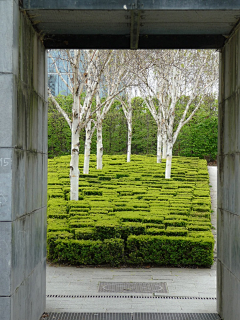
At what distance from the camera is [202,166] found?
24.7 metres

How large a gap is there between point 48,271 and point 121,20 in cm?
632

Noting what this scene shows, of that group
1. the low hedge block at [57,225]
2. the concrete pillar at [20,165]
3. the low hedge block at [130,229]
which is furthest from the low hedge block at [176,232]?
the concrete pillar at [20,165]

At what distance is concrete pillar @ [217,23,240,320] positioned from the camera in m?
5.39

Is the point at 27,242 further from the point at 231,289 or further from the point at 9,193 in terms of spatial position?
the point at 231,289

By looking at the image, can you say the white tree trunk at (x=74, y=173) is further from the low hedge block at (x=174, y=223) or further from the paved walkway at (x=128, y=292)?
the paved walkway at (x=128, y=292)

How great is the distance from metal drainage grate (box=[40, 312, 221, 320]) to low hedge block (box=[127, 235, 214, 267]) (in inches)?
117

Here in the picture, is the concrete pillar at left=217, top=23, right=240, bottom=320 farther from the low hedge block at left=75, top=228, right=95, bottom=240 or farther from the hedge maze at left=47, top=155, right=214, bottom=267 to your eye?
the low hedge block at left=75, top=228, right=95, bottom=240

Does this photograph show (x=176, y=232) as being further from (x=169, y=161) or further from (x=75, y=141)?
(x=169, y=161)

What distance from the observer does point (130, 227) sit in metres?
10.0

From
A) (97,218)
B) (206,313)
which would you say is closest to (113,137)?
(97,218)

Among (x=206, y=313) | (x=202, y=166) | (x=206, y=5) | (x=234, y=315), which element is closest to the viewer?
(x=206, y=5)

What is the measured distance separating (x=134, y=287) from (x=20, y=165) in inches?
179

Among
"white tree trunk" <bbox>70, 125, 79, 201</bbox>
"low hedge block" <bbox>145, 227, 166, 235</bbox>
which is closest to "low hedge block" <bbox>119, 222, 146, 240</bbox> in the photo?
"low hedge block" <bbox>145, 227, 166, 235</bbox>

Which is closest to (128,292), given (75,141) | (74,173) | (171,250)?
(171,250)
